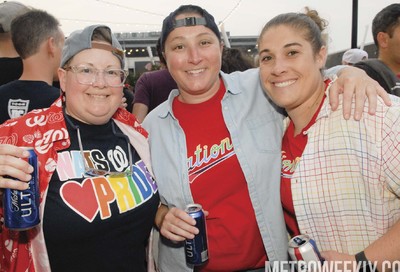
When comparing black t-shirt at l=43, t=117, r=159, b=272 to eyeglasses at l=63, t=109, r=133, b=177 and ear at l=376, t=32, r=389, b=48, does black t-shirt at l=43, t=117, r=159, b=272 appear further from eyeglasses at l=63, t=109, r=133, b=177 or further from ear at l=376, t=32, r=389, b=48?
ear at l=376, t=32, r=389, b=48

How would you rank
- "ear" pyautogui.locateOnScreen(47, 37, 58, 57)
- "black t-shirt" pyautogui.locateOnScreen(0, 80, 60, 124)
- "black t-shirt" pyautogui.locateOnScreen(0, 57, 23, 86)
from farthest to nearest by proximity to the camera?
"black t-shirt" pyautogui.locateOnScreen(0, 57, 23, 86) → "ear" pyautogui.locateOnScreen(47, 37, 58, 57) → "black t-shirt" pyautogui.locateOnScreen(0, 80, 60, 124)

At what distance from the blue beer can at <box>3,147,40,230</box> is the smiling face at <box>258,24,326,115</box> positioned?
135 cm

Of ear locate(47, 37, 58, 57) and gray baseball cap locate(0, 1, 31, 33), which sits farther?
gray baseball cap locate(0, 1, 31, 33)

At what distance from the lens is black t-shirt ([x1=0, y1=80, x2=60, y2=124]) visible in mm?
2531

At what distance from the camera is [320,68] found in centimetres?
211

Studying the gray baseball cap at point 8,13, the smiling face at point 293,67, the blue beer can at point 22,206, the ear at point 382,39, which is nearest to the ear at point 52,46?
the gray baseball cap at point 8,13

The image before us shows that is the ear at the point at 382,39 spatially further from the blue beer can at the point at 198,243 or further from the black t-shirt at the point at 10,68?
the black t-shirt at the point at 10,68

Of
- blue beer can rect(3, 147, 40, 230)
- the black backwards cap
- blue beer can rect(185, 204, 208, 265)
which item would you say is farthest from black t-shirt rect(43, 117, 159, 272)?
the black backwards cap

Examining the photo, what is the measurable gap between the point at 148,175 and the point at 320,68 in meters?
1.22

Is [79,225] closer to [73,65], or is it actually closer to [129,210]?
[129,210]

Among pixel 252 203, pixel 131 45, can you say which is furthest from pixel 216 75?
pixel 131 45

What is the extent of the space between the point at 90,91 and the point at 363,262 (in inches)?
65.2

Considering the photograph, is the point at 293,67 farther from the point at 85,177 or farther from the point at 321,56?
the point at 85,177

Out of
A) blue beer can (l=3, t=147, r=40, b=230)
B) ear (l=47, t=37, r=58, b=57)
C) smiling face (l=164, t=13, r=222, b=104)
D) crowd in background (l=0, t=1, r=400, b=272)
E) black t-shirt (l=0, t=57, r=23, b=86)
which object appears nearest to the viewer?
blue beer can (l=3, t=147, r=40, b=230)
